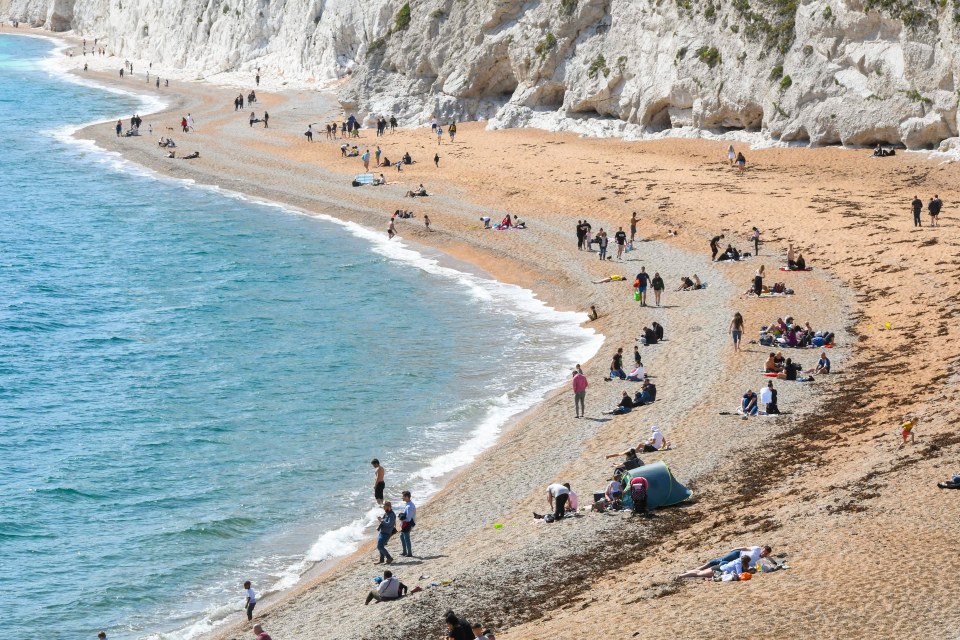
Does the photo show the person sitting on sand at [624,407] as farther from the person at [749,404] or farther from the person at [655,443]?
the person at [655,443]

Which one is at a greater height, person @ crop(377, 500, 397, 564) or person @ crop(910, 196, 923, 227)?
person @ crop(910, 196, 923, 227)

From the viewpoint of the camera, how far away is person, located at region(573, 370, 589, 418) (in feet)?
91.3

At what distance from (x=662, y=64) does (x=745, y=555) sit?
1786 inches

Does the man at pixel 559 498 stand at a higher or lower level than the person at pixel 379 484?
higher

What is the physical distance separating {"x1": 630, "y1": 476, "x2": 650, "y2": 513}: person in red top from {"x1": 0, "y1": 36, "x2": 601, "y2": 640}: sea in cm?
617

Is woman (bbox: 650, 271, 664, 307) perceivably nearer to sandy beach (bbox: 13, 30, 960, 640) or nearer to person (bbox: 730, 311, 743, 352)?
sandy beach (bbox: 13, 30, 960, 640)

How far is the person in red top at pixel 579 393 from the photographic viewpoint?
91.3 ft

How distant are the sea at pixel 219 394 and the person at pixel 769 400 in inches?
276

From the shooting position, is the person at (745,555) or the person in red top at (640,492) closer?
the person at (745,555)

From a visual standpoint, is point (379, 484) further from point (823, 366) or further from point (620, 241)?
point (620, 241)

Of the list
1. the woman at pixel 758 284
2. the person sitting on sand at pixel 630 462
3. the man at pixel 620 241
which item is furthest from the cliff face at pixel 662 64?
the person sitting on sand at pixel 630 462

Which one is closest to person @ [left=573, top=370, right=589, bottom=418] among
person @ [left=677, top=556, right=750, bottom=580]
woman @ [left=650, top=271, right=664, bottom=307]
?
woman @ [left=650, top=271, right=664, bottom=307]

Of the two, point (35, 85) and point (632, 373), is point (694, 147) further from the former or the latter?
point (35, 85)

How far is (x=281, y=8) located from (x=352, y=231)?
170 ft
